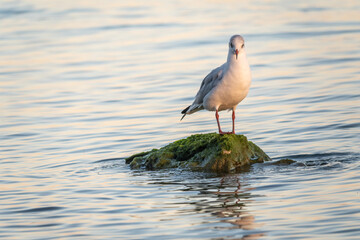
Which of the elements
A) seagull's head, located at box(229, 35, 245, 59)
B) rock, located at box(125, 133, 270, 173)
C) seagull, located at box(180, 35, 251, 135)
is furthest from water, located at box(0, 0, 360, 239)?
seagull's head, located at box(229, 35, 245, 59)

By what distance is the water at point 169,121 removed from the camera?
8.63 m

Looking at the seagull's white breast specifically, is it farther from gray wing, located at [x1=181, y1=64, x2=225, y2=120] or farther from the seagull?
gray wing, located at [x1=181, y1=64, x2=225, y2=120]

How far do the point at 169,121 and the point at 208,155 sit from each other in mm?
3826

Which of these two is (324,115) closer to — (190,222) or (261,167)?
(261,167)

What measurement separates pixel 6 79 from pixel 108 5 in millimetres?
13913

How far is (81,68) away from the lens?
20.1 metres

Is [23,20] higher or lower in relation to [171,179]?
higher

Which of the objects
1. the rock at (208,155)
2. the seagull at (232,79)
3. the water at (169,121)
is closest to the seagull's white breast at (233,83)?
the seagull at (232,79)

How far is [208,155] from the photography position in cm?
1061

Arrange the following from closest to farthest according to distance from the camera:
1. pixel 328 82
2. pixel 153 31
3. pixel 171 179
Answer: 1. pixel 171 179
2. pixel 328 82
3. pixel 153 31

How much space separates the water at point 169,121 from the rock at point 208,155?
0.23 metres

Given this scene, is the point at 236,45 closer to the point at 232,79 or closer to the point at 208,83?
the point at 232,79

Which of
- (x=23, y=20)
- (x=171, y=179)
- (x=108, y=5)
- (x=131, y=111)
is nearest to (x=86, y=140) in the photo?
(x=131, y=111)

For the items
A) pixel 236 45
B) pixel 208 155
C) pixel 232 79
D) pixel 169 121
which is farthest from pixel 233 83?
pixel 169 121
